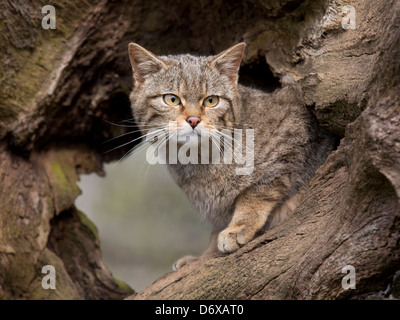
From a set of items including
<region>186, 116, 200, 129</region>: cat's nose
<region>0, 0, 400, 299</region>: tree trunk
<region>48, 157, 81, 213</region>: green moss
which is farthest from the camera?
<region>48, 157, 81, 213</region>: green moss

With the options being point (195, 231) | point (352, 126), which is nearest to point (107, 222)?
point (195, 231)

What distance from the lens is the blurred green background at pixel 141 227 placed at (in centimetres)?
854

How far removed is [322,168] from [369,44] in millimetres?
927

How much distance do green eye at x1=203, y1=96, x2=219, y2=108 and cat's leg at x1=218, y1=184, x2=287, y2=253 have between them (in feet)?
2.33

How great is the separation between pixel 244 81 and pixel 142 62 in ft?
4.64

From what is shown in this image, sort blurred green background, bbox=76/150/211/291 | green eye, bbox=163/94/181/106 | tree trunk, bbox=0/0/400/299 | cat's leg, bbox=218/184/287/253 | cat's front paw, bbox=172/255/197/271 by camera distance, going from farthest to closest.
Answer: blurred green background, bbox=76/150/211/291 → cat's front paw, bbox=172/255/197/271 → green eye, bbox=163/94/181/106 → cat's leg, bbox=218/184/287/253 → tree trunk, bbox=0/0/400/299

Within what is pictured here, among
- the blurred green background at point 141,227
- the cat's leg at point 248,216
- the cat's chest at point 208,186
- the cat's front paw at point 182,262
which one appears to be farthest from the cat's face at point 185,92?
the blurred green background at point 141,227

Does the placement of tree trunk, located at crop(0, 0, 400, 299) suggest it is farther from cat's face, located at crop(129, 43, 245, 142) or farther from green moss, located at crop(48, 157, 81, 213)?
cat's face, located at crop(129, 43, 245, 142)

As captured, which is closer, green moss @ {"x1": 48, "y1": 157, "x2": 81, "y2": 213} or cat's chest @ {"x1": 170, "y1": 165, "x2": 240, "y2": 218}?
cat's chest @ {"x1": 170, "y1": 165, "x2": 240, "y2": 218}

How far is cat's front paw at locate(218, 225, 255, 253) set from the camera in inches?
150

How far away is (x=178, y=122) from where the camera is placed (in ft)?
12.4

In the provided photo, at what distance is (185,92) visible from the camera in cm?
394

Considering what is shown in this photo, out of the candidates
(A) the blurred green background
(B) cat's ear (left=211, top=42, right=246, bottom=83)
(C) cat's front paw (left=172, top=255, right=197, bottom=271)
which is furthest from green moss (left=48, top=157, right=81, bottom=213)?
(A) the blurred green background

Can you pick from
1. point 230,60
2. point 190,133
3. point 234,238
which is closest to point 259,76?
point 230,60
